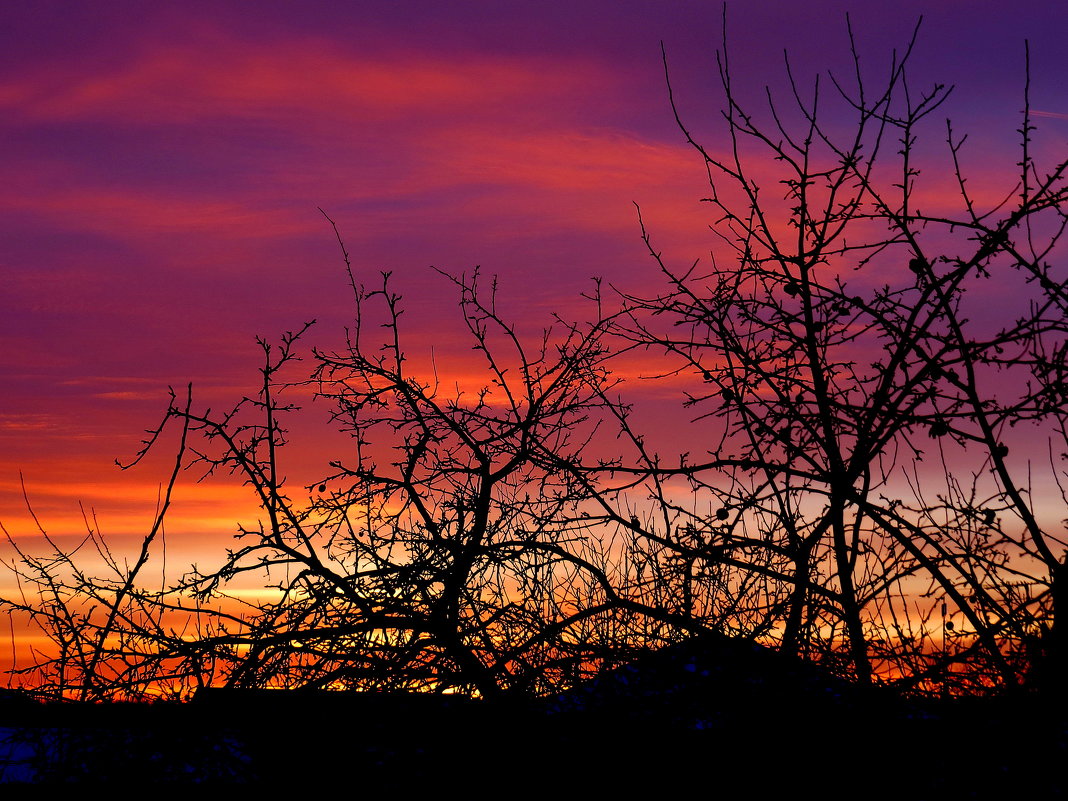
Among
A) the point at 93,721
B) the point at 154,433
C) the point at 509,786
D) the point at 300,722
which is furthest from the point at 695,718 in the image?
the point at 154,433

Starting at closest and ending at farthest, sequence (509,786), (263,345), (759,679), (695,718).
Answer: (509,786), (695,718), (759,679), (263,345)

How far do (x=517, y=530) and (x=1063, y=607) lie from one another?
Answer: 132 inches

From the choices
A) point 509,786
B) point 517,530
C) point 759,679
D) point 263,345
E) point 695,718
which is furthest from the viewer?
point 263,345

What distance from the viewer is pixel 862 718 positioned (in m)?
6.03

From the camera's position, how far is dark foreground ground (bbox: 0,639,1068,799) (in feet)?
18.4

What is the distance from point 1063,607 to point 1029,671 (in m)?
0.42

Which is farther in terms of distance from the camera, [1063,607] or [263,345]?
[263,345]

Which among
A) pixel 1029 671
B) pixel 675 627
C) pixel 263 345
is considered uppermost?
pixel 263 345

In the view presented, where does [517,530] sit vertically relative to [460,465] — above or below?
below

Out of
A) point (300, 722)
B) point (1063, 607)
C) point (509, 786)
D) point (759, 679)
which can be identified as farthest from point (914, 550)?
point (300, 722)

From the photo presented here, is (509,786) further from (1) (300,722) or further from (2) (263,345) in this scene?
(2) (263,345)

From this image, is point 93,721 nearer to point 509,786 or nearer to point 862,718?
A: point 509,786

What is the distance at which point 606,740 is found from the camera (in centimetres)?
613

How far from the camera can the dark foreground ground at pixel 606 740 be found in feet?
18.4
